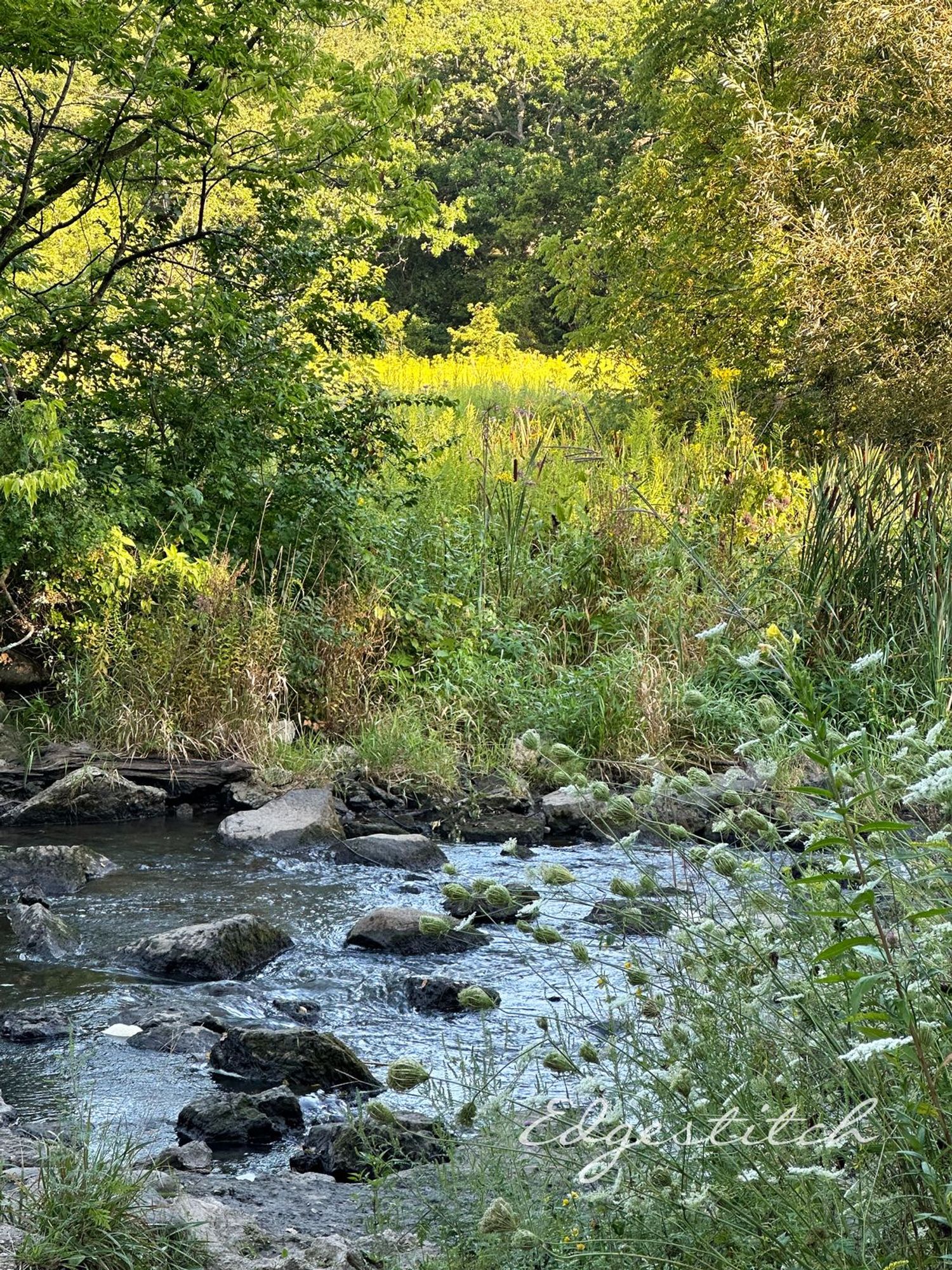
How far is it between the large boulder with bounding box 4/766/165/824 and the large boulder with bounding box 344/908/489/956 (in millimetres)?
2380

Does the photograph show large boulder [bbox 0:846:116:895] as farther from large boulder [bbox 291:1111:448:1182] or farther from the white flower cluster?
the white flower cluster

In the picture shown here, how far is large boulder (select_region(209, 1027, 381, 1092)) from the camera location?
3.87 m

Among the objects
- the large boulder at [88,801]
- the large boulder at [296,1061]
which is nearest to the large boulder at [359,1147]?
the large boulder at [296,1061]

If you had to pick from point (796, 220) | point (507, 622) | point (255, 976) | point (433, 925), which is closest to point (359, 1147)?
point (433, 925)

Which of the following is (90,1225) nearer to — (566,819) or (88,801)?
(566,819)

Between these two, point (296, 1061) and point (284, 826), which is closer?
point (296, 1061)

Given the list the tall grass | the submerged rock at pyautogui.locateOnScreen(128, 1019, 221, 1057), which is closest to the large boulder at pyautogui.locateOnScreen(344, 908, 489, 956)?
the submerged rock at pyautogui.locateOnScreen(128, 1019, 221, 1057)

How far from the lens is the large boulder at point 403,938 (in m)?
5.10

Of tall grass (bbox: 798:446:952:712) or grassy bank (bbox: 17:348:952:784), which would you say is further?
grassy bank (bbox: 17:348:952:784)

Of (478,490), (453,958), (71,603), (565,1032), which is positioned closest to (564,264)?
(478,490)

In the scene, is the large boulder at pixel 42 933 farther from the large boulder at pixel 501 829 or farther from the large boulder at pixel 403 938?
the large boulder at pixel 501 829

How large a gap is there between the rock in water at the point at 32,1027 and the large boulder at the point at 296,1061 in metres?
0.65

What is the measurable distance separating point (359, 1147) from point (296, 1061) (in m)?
0.72

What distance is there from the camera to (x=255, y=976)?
16.1ft
